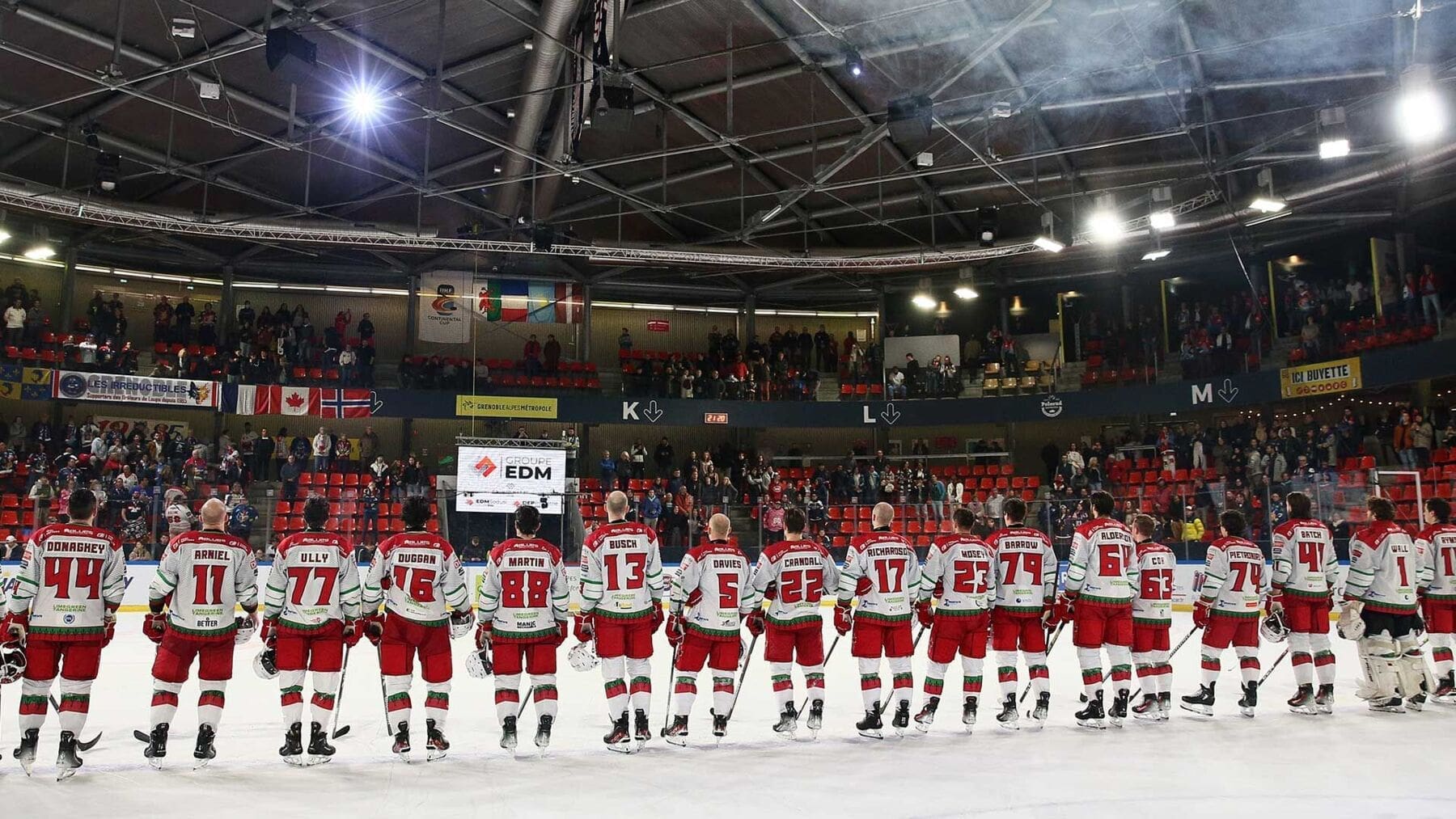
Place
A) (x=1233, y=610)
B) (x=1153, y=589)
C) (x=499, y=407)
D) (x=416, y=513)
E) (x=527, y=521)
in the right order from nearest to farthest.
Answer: (x=416, y=513) < (x=527, y=521) < (x=1153, y=589) < (x=1233, y=610) < (x=499, y=407)

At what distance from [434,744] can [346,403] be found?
19387mm

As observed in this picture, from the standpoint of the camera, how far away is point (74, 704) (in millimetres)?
6832

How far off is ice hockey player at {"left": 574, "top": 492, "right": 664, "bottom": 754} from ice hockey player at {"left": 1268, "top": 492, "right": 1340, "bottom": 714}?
540cm

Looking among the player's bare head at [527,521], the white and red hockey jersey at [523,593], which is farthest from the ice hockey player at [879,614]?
the player's bare head at [527,521]

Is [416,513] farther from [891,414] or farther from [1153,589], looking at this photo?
[891,414]

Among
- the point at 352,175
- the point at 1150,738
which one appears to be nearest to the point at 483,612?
the point at 1150,738

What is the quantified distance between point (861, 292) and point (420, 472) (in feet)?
48.1

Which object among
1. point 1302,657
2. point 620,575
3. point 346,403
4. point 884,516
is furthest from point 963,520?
point 346,403

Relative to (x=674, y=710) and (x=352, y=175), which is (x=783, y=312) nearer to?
(x=352, y=175)

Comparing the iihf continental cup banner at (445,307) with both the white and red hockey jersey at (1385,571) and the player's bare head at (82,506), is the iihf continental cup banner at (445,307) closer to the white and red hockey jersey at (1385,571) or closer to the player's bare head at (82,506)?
the player's bare head at (82,506)

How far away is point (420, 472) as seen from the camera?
22.5 m

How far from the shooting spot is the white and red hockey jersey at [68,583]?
688 cm

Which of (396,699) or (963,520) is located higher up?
(963,520)

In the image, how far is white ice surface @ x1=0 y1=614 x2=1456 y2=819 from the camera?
5.98 metres
